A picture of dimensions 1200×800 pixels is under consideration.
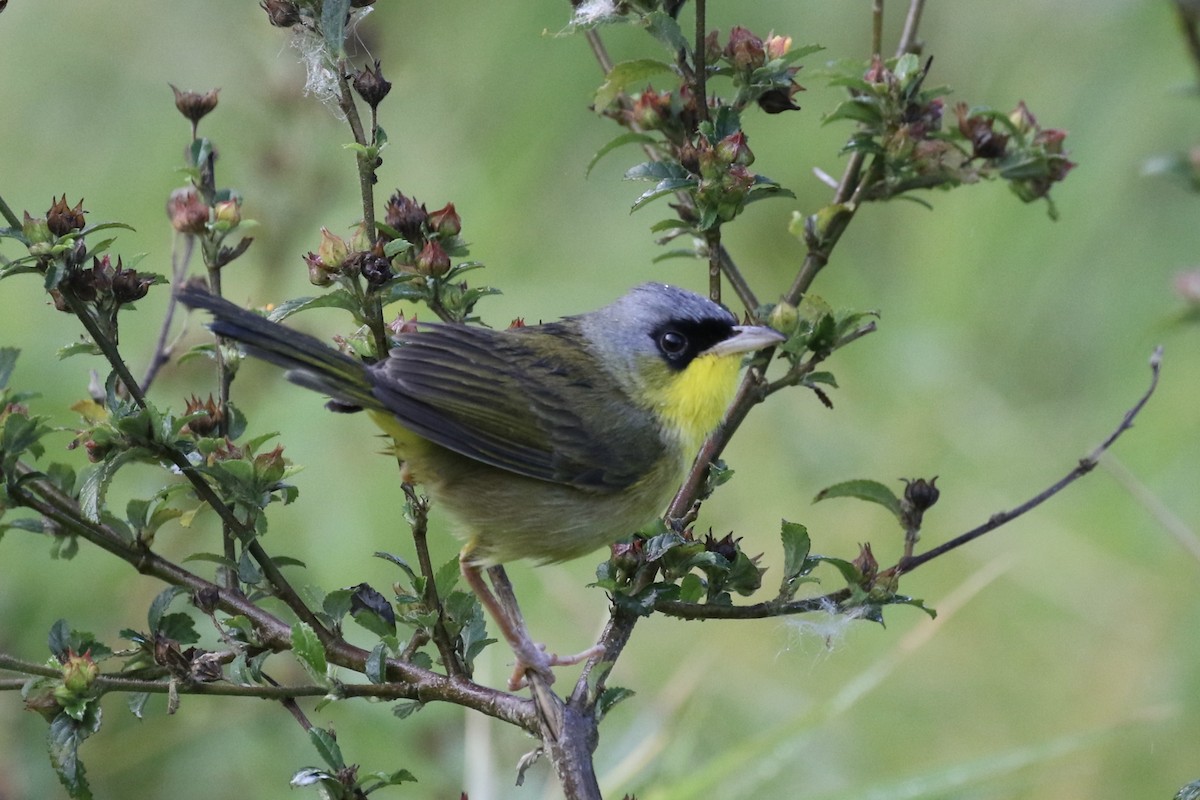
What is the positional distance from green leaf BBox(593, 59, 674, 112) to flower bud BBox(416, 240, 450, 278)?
419 millimetres

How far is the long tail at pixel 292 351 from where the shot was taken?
2.52 metres

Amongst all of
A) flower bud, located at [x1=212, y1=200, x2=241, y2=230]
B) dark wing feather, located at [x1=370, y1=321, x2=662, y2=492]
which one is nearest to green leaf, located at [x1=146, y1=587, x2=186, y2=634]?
dark wing feather, located at [x1=370, y1=321, x2=662, y2=492]

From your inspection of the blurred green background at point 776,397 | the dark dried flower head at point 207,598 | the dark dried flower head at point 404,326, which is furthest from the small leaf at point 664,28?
the blurred green background at point 776,397

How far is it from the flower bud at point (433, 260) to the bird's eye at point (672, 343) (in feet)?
2.81

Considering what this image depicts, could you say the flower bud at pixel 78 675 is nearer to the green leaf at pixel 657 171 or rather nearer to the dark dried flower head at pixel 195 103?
the dark dried flower head at pixel 195 103

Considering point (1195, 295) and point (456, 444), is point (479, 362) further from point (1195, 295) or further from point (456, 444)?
point (1195, 295)

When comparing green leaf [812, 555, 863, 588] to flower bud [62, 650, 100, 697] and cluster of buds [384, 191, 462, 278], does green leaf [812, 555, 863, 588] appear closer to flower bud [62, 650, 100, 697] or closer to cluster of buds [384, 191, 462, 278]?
cluster of buds [384, 191, 462, 278]

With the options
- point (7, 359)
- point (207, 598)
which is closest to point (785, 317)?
point (207, 598)

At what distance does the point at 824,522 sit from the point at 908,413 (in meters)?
0.61

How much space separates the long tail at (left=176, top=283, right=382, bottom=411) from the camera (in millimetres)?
2523

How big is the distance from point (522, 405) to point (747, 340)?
0.65 m

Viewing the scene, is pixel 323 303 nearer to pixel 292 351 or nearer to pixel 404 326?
pixel 292 351

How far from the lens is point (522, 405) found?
3203 mm

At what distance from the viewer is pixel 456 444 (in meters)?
2.95
